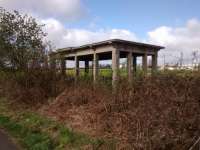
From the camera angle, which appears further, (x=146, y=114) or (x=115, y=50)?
(x=115, y=50)

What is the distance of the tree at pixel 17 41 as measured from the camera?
1625 centimetres

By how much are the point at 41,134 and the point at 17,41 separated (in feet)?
31.1

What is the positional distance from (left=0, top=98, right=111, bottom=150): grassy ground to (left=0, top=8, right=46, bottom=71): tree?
16.1 feet

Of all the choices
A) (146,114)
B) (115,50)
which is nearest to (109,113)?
(146,114)

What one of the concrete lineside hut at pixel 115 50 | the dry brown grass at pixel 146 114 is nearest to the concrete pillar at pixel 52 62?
the concrete lineside hut at pixel 115 50

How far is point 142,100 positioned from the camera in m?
7.49

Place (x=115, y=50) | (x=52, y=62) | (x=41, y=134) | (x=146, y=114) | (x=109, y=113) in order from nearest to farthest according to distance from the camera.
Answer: (x=146, y=114), (x=109, y=113), (x=41, y=134), (x=115, y=50), (x=52, y=62)

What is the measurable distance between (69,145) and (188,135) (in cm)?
303

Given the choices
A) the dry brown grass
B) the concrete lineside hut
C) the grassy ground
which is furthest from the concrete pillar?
the dry brown grass

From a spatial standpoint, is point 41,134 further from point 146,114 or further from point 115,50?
point 115,50

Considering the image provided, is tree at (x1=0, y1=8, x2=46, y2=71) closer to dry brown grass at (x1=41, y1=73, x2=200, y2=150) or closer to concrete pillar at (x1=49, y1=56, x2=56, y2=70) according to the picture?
concrete pillar at (x1=49, y1=56, x2=56, y2=70)

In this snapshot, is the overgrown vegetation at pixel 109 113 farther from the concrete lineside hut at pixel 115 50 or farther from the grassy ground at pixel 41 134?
the concrete lineside hut at pixel 115 50

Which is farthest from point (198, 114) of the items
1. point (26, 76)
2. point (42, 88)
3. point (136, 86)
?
point (26, 76)

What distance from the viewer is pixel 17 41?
16859 millimetres
